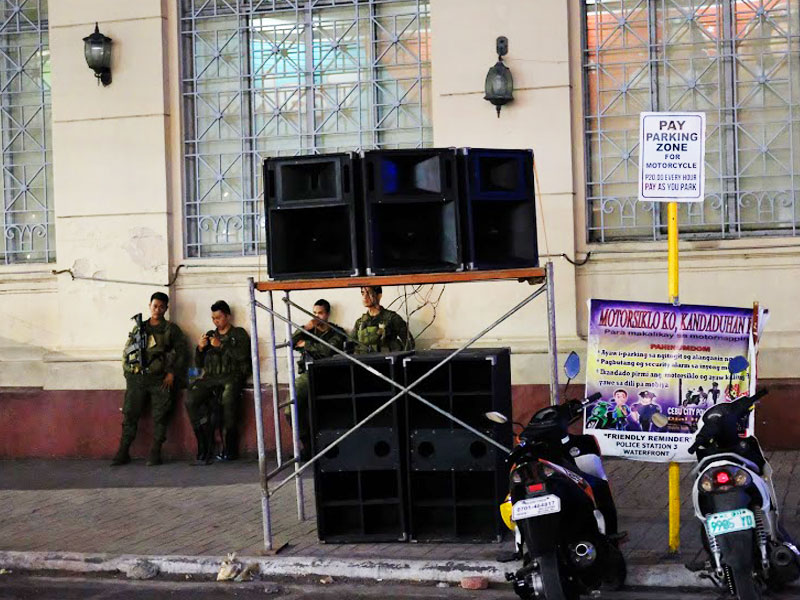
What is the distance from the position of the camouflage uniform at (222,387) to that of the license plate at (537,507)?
19.9ft

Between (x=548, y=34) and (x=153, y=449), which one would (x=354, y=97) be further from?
(x=153, y=449)

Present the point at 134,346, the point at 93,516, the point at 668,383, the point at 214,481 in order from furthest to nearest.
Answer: the point at 134,346 < the point at 214,481 < the point at 93,516 < the point at 668,383

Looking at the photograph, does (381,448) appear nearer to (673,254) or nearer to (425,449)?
(425,449)

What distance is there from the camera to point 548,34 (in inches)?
471

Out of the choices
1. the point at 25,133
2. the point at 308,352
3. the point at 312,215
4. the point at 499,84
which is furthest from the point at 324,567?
the point at 25,133

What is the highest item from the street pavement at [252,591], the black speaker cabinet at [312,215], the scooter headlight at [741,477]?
the black speaker cabinet at [312,215]

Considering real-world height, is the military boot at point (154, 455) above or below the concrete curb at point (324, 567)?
above

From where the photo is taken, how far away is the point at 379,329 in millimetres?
11859

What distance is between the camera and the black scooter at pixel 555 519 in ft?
21.8

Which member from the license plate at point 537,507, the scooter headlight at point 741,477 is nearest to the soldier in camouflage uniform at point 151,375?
the license plate at point 537,507

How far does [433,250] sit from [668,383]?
1794mm

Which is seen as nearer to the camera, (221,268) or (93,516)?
(93,516)

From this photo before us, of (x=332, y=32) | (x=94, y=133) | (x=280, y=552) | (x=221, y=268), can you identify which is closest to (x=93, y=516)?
(x=280, y=552)

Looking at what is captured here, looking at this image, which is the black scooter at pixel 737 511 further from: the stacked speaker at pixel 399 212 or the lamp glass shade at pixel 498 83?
the lamp glass shade at pixel 498 83
